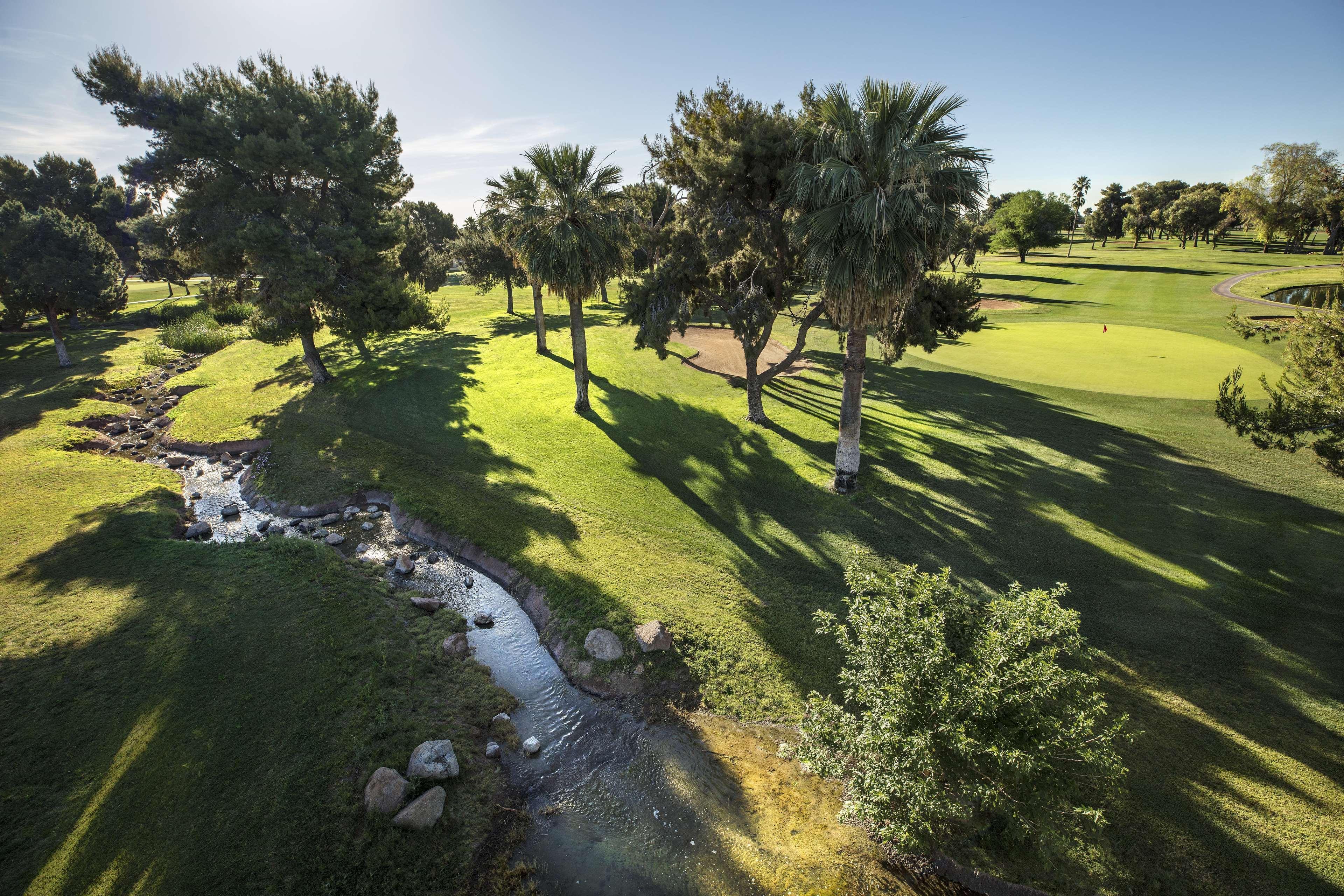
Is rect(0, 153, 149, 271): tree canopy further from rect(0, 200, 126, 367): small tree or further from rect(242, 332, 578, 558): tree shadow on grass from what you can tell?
rect(242, 332, 578, 558): tree shadow on grass

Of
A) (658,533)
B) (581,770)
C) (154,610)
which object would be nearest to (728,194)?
(658,533)

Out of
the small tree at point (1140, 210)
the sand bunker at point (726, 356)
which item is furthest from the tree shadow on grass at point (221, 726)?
the small tree at point (1140, 210)

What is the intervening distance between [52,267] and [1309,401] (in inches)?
2230

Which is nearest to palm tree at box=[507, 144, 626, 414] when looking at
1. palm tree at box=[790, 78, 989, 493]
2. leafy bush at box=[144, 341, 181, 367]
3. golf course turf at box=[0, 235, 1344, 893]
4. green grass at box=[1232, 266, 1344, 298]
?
golf course turf at box=[0, 235, 1344, 893]

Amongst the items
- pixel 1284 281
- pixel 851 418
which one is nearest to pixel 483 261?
pixel 851 418

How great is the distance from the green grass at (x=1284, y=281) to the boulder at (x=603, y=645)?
63.7 m

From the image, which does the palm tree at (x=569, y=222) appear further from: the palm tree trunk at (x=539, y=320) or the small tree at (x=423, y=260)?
the small tree at (x=423, y=260)

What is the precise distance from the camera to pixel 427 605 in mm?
13453

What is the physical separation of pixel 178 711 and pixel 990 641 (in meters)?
14.1

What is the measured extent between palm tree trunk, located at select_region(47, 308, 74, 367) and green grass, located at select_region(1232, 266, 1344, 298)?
88.4 meters

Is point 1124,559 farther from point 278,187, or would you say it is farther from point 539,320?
point 278,187

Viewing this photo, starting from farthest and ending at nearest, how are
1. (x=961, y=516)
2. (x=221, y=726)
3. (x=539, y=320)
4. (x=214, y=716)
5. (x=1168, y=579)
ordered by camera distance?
1. (x=539, y=320)
2. (x=961, y=516)
3. (x=1168, y=579)
4. (x=214, y=716)
5. (x=221, y=726)

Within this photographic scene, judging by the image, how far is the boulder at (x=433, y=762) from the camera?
9.02m

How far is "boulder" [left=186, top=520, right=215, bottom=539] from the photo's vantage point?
16.2m
